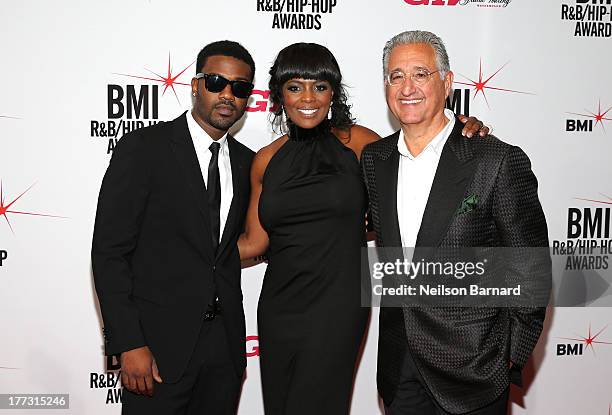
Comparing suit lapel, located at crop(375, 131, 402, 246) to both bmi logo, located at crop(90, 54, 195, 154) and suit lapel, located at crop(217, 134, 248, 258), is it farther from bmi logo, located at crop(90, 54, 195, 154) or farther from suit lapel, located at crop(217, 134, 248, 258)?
bmi logo, located at crop(90, 54, 195, 154)

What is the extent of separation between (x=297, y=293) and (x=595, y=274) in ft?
6.33

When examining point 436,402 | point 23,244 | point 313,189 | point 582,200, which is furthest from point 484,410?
point 23,244

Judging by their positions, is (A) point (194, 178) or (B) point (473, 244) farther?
(A) point (194, 178)

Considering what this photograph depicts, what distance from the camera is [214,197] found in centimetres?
214

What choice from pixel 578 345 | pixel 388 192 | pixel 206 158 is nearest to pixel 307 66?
pixel 206 158

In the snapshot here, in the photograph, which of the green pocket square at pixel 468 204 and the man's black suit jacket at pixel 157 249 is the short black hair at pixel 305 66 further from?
the green pocket square at pixel 468 204

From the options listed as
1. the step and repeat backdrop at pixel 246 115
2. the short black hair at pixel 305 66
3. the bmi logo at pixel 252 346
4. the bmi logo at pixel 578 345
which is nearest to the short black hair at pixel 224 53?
the short black hair at pixel 305 66

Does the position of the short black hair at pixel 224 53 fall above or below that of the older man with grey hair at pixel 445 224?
above

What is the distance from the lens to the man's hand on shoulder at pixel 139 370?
6.48 ft

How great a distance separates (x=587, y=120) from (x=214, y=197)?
2.20m

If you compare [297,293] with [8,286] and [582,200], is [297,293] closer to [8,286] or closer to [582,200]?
[8,286]

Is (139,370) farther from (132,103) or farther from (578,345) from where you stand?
(578,345)

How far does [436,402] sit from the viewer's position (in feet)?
6.31

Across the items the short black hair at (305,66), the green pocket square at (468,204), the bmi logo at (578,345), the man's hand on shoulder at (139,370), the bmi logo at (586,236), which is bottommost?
the bmi logo at (578,345)
